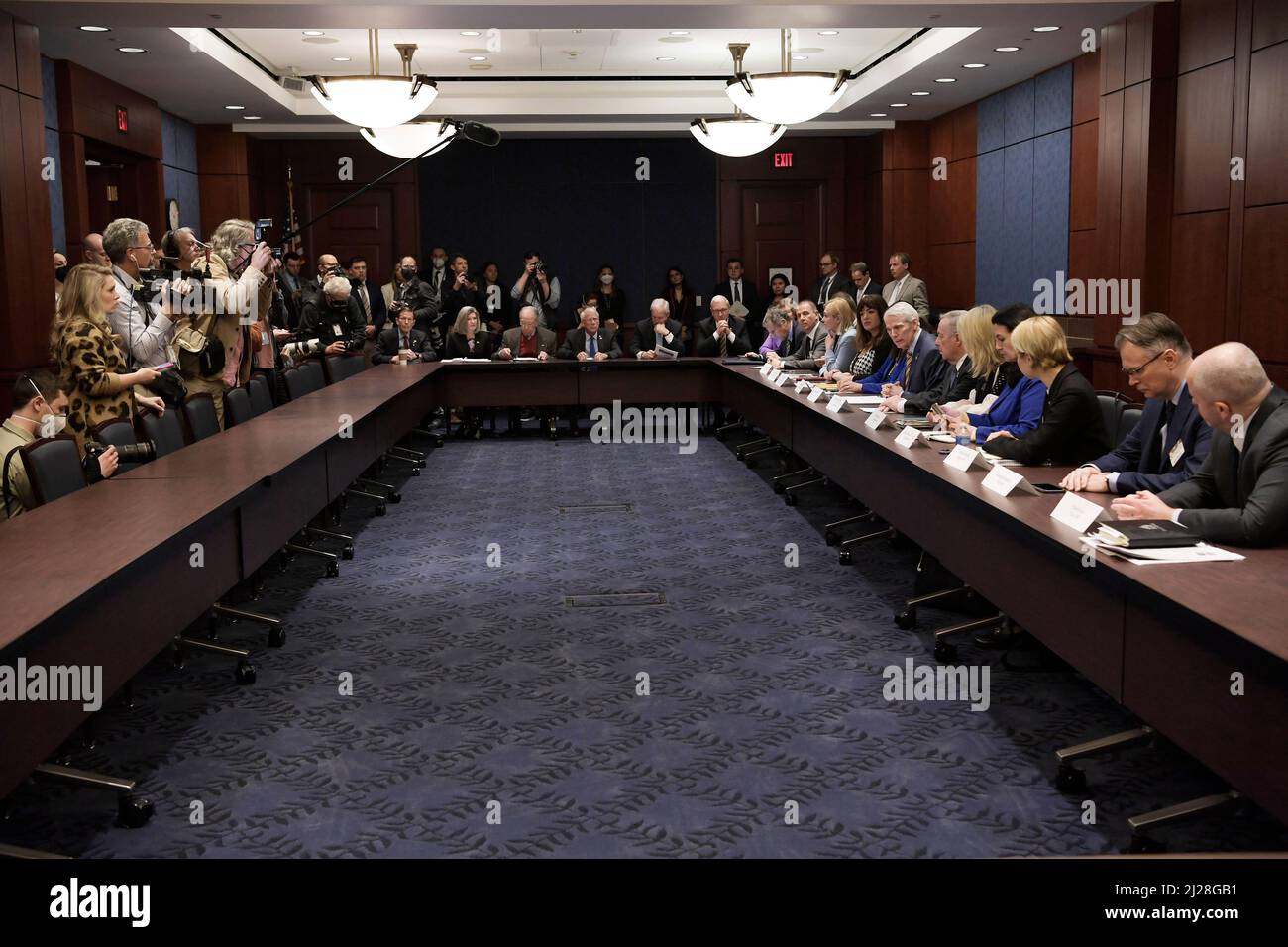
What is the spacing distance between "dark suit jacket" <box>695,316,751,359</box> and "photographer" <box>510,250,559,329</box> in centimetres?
233

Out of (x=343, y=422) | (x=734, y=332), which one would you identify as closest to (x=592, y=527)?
(x=343, y=422)

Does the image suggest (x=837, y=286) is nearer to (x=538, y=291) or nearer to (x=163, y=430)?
(x=538, y=291)

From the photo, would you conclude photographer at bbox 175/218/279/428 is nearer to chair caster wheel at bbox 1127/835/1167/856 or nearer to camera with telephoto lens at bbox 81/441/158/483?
camera with telephoto lens at bbox 81/441/158/483

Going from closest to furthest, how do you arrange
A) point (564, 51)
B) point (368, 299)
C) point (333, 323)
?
point (333, 323), point (564, 51), point (368, 299)

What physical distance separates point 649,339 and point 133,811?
8.96m

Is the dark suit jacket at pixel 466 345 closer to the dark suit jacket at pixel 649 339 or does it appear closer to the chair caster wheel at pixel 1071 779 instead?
the dark suit jacket at pixel 649 339

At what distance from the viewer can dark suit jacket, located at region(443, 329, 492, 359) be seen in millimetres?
10734

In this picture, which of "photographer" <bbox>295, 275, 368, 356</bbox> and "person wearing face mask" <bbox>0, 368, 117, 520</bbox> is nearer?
"person wearing face mask" <bbox>0, 368, 117, 520</bbox>

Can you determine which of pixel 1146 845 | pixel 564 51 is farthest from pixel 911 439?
pixel 564 51

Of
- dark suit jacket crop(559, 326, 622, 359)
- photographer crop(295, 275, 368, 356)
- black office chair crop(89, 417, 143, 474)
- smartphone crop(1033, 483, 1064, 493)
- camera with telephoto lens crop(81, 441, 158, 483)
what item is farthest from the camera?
dark suit jacket crop(559, 326, 622, 359)

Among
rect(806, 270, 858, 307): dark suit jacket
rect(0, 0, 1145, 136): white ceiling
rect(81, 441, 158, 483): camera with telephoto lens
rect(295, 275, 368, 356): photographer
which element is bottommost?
rect(81, 441, 158, 483): camera with telephoto lens

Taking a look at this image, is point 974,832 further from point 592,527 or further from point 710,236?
point 710,236

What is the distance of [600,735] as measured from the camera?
11.8 ft

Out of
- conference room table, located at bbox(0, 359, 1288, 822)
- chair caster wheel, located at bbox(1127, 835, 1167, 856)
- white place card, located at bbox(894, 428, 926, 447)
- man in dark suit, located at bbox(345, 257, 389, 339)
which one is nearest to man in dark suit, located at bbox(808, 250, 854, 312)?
man in dark suit, located at bbox(345, 257, 389, 339)
